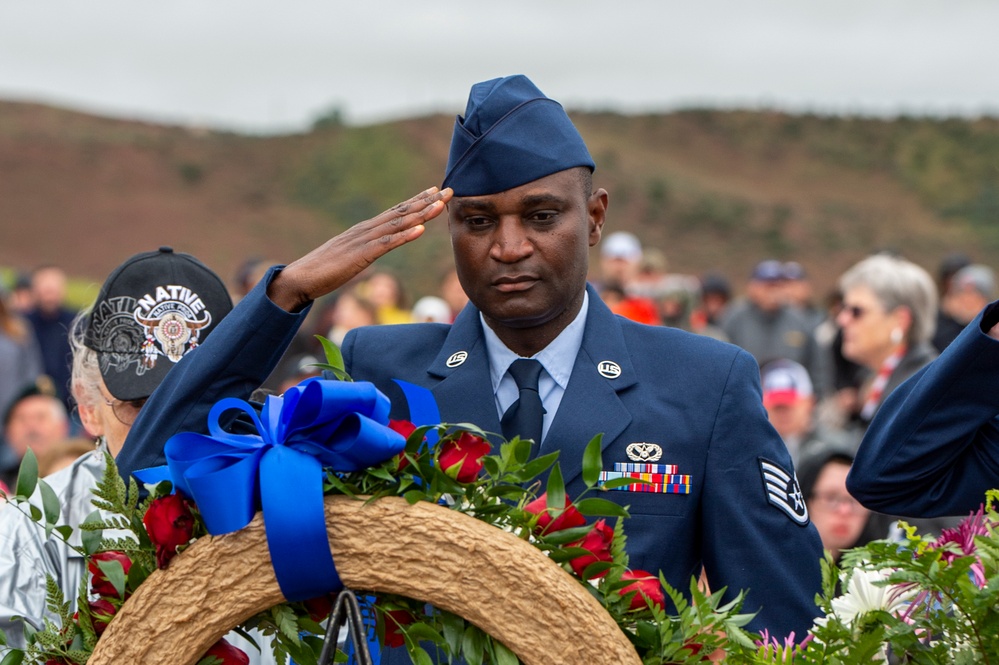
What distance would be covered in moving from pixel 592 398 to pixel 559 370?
0.10m

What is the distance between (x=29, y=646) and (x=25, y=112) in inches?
2413

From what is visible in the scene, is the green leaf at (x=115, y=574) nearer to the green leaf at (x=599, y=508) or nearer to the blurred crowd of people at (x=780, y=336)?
the blurred crowd of people at (x=780, y=336)

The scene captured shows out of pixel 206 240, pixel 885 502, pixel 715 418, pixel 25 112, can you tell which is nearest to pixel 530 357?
pixel 715 418

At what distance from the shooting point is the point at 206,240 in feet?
159

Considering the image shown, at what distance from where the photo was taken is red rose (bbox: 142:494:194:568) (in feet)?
6.29

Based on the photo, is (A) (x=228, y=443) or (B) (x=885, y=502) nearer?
(A) (x=228, y=443)

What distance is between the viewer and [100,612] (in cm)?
201

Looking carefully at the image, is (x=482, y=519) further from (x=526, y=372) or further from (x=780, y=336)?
(x=780, y=336)

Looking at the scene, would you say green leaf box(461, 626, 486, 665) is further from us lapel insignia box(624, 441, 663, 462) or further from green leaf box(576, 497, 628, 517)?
us lapel insignia box(624, 441, 663, 462)

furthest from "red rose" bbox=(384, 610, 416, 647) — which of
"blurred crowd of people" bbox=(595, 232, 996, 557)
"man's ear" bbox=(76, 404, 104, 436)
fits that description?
"man's ear" bbox=(76, 404, 104, 436)

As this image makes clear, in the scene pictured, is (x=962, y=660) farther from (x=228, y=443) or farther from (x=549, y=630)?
(x=228, y=443)

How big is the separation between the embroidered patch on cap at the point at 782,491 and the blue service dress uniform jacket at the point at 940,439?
21 cm

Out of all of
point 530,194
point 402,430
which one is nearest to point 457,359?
A: point 530,194

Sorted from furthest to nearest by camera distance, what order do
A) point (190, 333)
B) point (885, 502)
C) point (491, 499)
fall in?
point (190, 333)
point (885, 502)
point (491, 499)
